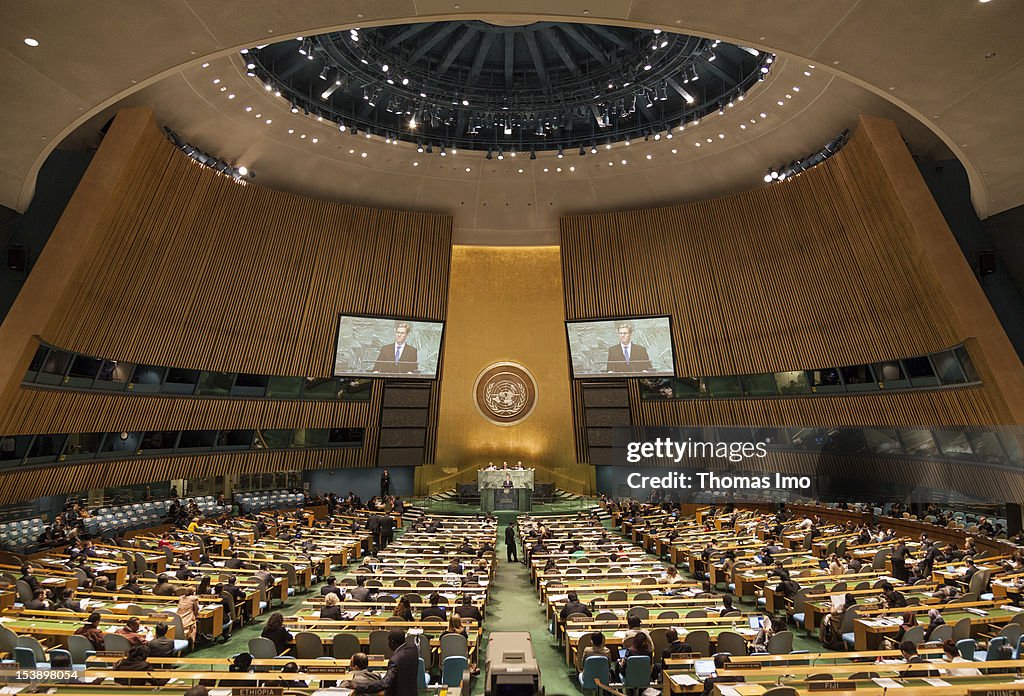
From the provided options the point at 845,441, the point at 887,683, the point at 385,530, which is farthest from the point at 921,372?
the point at 385,530

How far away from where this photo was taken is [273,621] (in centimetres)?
773

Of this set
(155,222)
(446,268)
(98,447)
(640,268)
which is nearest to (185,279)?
(155,222)

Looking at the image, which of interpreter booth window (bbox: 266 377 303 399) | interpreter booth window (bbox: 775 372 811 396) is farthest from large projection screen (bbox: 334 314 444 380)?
interpreter booth window (bbox: 775 372 811 396)

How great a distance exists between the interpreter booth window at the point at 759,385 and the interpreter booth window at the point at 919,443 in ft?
14.7

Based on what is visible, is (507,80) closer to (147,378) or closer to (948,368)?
(147,378)

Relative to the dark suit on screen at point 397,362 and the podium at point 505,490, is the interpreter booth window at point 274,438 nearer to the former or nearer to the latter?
the dark suit on screen at point 397,362

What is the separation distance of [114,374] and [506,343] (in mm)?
14946

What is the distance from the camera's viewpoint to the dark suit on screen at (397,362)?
74.0 ft

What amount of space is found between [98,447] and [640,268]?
17.5 metres

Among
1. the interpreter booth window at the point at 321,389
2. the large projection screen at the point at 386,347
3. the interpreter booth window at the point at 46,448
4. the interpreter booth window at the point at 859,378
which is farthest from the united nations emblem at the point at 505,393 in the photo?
the interpreter booth window at the point at 46,448

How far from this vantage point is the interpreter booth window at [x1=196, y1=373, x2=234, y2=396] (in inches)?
779

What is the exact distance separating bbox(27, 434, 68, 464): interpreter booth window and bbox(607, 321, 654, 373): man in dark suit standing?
15887 mm

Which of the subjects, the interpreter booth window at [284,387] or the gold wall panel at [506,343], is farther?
the gold wall panel at [506,343]

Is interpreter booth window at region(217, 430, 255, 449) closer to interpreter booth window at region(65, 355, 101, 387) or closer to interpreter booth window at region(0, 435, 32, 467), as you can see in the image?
interpreter booth window at region(65, 355, 101, 387)
